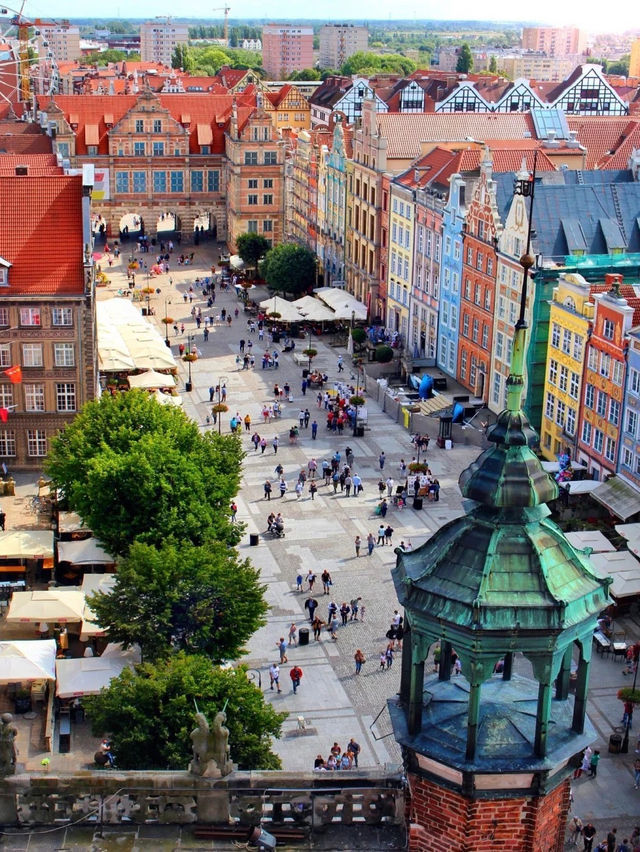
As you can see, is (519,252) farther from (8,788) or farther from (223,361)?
(8,788)

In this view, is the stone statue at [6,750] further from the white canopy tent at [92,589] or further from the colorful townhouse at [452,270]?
the colorful townhouse at [452,270]

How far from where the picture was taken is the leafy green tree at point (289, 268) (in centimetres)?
11331

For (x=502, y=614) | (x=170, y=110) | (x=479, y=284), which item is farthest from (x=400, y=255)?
(x=502, y=614)

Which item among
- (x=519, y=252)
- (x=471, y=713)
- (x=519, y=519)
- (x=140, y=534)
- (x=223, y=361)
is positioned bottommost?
(x=223, y=361)

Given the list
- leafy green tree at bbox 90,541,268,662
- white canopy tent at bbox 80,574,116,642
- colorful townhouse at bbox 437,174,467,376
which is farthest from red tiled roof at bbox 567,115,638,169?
leafy green tree at bbox 90,541,268,662

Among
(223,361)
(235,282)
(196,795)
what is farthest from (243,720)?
(235,282)

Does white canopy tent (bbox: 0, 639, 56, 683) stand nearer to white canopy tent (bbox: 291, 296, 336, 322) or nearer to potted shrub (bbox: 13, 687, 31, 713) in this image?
potted shrub (bbox: 13, 687, 31, 713)

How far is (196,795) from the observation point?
58.0 ft

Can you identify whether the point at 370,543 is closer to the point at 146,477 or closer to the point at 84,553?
the point at 84,553

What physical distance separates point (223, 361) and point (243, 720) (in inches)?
2392

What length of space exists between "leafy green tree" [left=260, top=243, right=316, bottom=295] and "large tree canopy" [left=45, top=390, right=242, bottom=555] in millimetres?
56320

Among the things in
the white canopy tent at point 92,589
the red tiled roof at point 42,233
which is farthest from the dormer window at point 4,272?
Answer: the white canopy tent at point 92,589

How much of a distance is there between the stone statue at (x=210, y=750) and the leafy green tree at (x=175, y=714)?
1916cm

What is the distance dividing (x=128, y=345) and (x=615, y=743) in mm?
48101
